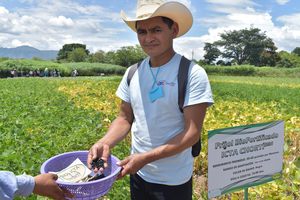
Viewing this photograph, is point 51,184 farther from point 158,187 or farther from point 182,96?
point 182,96

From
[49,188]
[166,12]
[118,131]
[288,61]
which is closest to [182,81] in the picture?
[166,12]

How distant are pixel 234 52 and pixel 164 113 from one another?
94.3m

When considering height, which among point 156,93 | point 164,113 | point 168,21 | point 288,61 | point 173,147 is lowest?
point 173,147

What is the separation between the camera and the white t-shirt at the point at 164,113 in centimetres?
222

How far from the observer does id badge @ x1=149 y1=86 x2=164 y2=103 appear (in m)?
2.29

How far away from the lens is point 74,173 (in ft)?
7.20

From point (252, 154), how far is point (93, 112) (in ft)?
20.2

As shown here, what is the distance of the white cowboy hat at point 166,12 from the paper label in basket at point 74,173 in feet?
3.04

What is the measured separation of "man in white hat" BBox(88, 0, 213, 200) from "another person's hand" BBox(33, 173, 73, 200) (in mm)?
351

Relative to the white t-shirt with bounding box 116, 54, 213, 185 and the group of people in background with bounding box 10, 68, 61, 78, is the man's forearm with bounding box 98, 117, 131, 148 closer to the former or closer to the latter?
the white t-shirt with bounding box 116, 54, 213, 185

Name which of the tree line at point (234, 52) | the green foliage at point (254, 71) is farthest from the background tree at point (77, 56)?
the green foliage at point (254, 71)

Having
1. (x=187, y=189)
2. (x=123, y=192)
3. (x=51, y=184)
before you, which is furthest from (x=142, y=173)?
(x=123, y=192)

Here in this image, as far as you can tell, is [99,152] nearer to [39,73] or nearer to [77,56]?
[39,73]

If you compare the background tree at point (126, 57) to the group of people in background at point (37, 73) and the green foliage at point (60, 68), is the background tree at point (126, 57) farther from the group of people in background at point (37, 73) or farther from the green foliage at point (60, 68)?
the group of people in background at point (37, 73)
